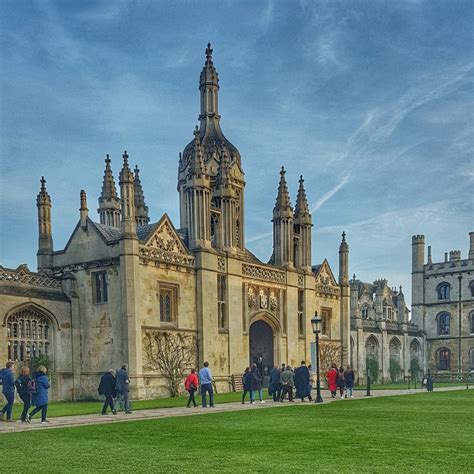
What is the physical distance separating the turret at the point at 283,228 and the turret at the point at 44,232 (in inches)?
574

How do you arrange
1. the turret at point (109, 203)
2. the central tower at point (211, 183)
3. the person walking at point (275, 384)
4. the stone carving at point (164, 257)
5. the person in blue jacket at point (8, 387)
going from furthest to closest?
1. the turret at point (109, 203)
2. the central tower at point (211, 183)
3. the stone carving at point (164, 257)
4. the person walking at point (275, 384)
5. the person in blue jacket at point (8, 387)

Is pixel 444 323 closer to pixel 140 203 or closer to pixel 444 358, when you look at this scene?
pixel 444 358

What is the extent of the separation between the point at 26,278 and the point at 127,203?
218 inches

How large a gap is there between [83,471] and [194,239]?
25208mm

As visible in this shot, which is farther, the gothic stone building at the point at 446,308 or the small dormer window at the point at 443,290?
the small dormer window at the point at 443,290

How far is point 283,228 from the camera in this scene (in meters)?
41.0

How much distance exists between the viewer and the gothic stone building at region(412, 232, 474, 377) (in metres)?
66.2

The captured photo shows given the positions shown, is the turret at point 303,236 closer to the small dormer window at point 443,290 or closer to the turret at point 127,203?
the turret at point 127,203

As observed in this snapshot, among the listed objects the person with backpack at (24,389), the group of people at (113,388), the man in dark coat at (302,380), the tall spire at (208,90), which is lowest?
the man in dark coat at (302,380)

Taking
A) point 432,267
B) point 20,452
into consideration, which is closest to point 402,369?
point 432,267

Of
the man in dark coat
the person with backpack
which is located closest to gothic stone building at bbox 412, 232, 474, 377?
the man in dark coat

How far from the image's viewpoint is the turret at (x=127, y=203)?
2936 cm

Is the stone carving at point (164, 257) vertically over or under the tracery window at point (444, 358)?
over

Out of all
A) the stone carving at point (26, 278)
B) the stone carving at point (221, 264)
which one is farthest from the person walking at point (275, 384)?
the stone carving at point (26, 278)
